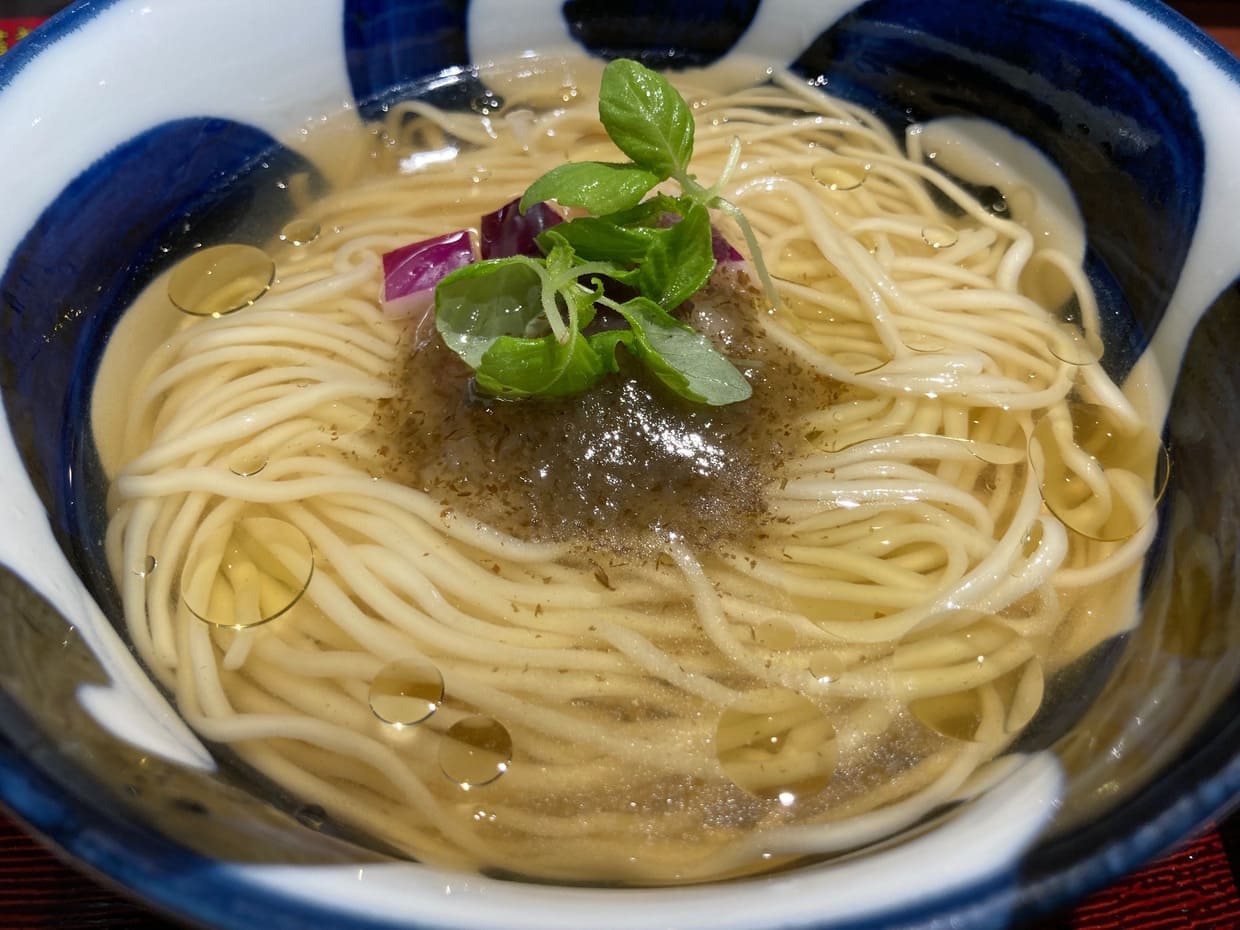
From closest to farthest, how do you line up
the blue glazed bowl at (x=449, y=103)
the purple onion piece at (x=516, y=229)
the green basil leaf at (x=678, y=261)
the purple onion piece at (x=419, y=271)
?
1. the blue glazed bowl at (x=449, y=103)
2. the green basil leaf at (x=678, y=261)
3. the purple onion piece at (x=516, y=229)
4. the purple onion piece at (x=419, y=271)

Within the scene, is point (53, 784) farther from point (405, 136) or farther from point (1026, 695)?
point (405, 136)

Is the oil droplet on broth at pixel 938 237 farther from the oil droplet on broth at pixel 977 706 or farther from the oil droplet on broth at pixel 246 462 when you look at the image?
the oil droplet on broth at pixel 246 462

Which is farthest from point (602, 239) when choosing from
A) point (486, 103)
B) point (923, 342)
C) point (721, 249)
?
point (486, 103)

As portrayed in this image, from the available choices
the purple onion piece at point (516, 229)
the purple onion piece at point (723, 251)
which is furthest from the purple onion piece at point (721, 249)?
the purple onion piece at point (516, 229)

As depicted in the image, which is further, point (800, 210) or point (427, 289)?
point (800, 210)

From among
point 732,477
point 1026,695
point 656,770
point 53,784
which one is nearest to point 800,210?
point 732,477

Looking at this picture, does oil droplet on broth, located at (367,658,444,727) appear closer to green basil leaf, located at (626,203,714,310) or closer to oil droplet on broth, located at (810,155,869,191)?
green basil leaf, located at (626,203,714,310)
